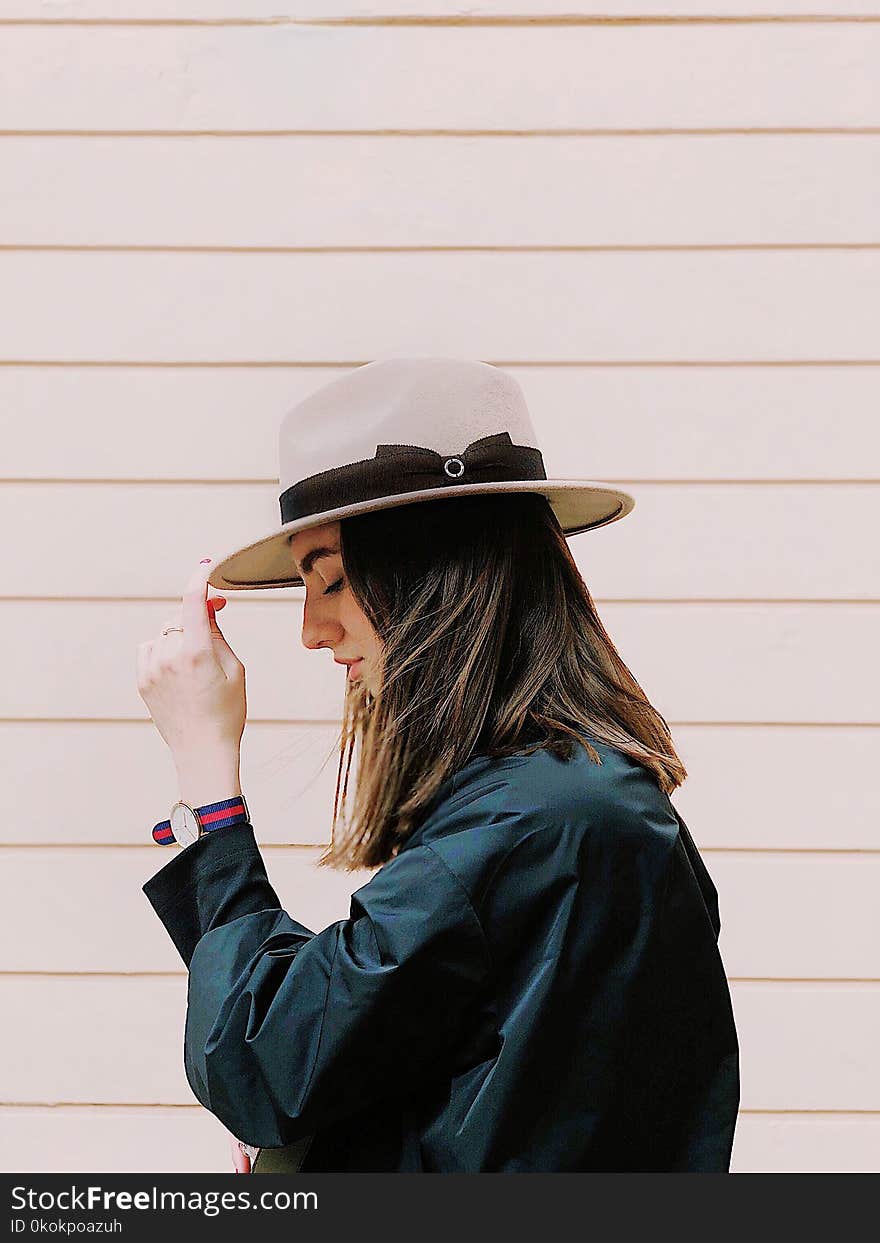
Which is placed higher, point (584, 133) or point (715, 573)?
point (584, 133)

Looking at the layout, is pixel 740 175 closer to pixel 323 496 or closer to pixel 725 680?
pixel 725 680

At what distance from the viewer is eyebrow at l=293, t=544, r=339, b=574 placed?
1.11 meters

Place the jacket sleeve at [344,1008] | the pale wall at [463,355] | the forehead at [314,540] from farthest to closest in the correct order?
the pale wall at [463,355] → the forehead at [314,540] → the jacket sleeve at [344,1008]

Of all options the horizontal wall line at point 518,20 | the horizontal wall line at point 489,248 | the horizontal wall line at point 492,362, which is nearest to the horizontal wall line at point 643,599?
the horizontal wall line at point 492,362

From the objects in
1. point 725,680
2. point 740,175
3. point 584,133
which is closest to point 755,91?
point 740,175

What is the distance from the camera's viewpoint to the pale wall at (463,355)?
1.78 metres

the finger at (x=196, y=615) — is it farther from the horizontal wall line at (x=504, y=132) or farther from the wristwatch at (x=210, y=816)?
the horizontal wall line at (x=504, y=132)

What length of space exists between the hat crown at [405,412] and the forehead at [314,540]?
53 millimetres

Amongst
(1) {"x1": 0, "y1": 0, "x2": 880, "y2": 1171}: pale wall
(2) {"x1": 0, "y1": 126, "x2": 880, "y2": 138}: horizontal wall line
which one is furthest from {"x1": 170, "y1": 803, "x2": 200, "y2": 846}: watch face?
(2) {"x1": 0, "y1": 126, "x2": 880, "y2": 138}: horizontal wall line

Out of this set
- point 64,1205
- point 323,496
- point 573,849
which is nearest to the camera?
point 573,849

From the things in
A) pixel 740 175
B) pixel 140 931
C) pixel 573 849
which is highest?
pixel 740 175

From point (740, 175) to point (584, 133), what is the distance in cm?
25

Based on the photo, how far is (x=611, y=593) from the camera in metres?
1.79

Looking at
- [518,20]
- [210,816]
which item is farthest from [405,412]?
[518,20]
